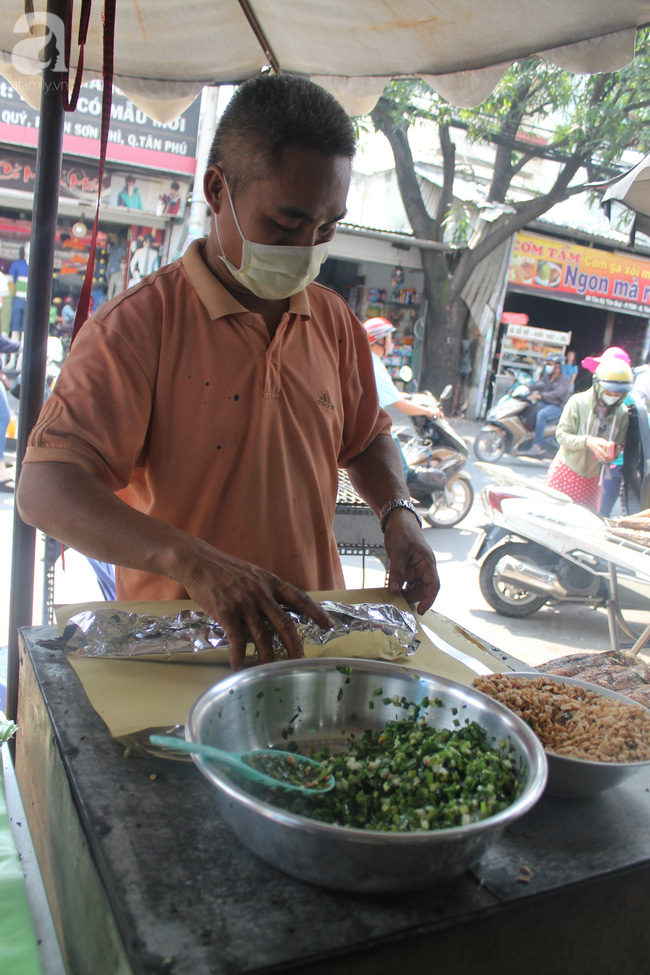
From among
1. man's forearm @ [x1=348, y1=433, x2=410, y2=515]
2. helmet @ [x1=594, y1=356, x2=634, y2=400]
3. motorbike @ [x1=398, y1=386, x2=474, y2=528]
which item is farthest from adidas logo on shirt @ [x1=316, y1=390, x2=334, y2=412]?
motorbike @ [x1=398, y1=386, x2=474, y2=528]

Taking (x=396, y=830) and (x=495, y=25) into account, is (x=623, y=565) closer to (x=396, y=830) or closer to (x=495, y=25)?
(x=495, y=25)

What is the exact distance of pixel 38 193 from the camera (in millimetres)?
2098

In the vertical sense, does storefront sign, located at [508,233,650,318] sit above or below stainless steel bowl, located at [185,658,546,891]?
above

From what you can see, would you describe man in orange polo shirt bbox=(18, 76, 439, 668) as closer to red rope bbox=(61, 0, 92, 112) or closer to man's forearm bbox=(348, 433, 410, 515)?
man's forearm bbox=(348, 433, 410, 515)

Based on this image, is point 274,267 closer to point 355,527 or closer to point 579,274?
point 355,527

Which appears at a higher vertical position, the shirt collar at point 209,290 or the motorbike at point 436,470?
the shirt collar at point 209,290

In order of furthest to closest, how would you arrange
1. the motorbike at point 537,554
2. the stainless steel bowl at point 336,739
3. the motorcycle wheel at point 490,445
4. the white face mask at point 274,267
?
1. the motorcycle wheel at point 490,445
2. the motorbike at point 537,554
3. the white face mask at point 274,267
4. the stainless steel bowl at point 336,739

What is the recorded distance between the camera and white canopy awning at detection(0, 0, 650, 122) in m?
1.95

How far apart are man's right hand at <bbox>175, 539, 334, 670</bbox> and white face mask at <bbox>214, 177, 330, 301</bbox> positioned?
2.31 ft

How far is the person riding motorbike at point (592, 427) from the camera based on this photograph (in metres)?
5.43

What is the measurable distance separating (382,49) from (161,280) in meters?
1.35

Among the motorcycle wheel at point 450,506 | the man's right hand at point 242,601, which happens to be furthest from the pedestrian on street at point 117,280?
the man's right hand at point 242,601

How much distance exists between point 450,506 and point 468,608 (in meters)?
2.02

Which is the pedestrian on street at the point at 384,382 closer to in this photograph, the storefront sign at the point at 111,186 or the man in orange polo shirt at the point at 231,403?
the man in orange polo shirt at the point at 231,403
